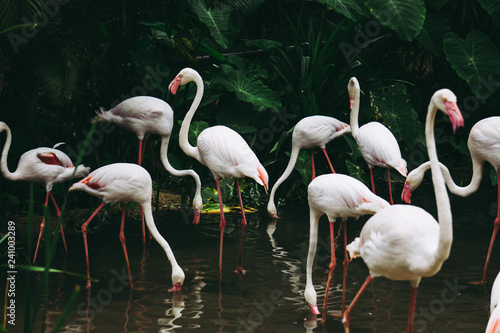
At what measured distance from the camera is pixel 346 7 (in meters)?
7.64

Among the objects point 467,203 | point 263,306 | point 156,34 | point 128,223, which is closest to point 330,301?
point 263,306

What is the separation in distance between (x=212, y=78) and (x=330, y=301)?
4.45 metres

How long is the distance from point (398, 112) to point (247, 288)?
3.88 meters

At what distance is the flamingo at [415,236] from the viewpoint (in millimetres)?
2834

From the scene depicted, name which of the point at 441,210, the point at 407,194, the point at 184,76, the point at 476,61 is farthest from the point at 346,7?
the point at 441,210

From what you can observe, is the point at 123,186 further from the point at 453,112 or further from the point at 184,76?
the point at 453,112

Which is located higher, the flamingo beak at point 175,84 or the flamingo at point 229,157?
the flamingo beak at point 175,84

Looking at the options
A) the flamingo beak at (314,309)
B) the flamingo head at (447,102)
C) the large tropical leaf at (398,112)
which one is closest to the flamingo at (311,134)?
the large tropical leaf at (398,112)

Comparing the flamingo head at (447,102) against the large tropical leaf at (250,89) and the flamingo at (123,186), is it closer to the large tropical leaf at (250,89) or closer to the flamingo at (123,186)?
the flamingo at (123,186)

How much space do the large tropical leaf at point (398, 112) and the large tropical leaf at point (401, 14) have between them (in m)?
0.69

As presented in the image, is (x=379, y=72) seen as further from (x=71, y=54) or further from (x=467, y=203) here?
(x=71, y=54)

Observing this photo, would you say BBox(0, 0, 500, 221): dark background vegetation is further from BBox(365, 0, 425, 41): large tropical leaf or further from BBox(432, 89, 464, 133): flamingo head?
BBox(432, 89, 464, 133): flamingo head

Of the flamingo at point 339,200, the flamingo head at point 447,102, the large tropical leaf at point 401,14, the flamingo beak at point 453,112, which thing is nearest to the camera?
the flamingo beak at point 453,112

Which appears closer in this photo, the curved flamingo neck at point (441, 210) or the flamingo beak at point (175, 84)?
the curved flamingo neck at point (441, 210)
